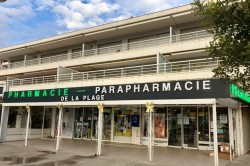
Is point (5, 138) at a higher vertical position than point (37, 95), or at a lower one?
lower

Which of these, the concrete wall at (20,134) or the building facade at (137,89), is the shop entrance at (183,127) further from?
the concrete wall at (20,134)

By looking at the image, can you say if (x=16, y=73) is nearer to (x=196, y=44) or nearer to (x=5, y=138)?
(x=5, y=138)

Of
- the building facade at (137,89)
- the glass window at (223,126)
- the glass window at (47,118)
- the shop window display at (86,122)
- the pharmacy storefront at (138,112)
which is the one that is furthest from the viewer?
the glass window at (47,118)

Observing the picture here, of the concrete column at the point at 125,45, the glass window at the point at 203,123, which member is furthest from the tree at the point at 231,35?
the concrete column at the point at 125,45

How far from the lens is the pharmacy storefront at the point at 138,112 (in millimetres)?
12781

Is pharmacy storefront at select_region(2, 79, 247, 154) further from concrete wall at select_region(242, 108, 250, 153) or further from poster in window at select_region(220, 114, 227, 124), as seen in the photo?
concrete wall at select_region(242, 108, 250, 153)

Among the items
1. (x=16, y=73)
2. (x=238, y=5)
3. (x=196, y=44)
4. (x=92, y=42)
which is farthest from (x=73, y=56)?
(x=238, y=5)

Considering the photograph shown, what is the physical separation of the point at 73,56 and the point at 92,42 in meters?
2.53

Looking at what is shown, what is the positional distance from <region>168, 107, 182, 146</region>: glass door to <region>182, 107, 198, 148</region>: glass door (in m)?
0.36

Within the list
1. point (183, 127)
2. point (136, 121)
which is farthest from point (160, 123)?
point (136, 121)

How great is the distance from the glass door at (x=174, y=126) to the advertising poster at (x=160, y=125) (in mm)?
485

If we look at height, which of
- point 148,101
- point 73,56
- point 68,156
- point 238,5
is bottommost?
point 68,156

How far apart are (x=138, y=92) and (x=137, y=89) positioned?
0.61ft

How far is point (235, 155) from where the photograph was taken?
14.6 metres
